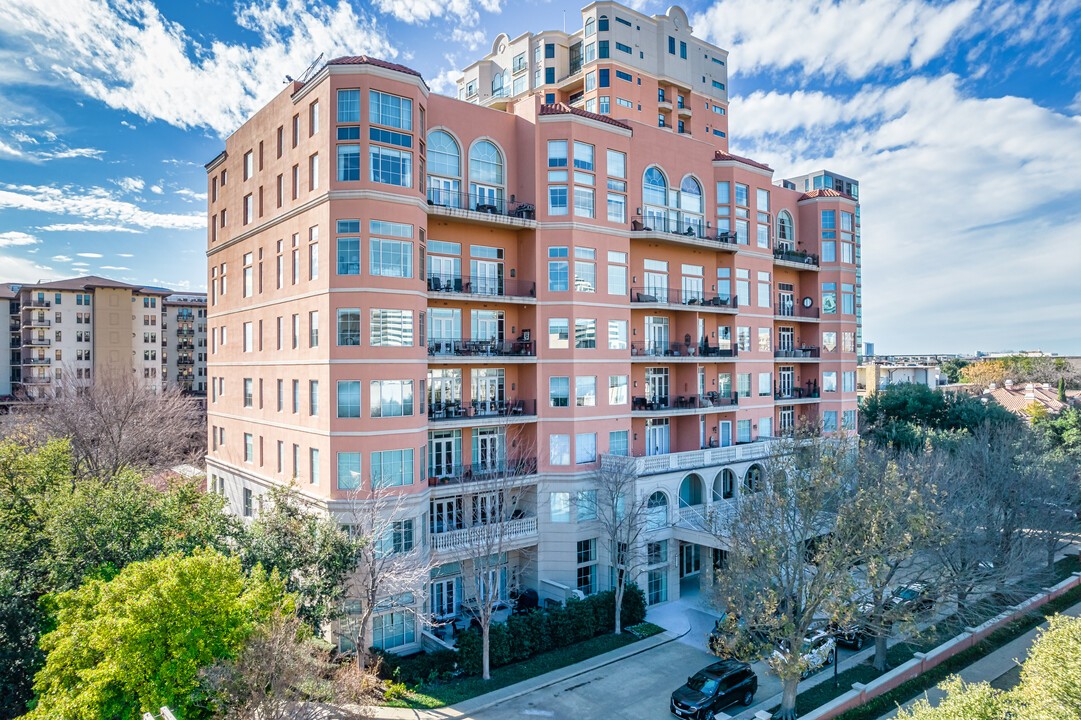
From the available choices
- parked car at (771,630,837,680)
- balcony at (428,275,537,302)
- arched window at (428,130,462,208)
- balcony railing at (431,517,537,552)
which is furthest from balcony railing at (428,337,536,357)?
parked car at (771,630,837,680)

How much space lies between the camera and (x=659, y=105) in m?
46.3

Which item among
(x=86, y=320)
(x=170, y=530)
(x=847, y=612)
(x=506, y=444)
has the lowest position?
(x=847, y=612)

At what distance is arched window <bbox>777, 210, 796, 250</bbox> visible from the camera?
45.8m

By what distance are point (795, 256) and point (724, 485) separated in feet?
61.2

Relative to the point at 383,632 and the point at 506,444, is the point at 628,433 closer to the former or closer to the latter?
the point at 506,444

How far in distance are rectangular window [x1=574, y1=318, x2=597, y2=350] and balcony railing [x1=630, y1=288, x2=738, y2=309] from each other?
3.85 m

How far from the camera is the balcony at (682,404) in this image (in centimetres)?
3497

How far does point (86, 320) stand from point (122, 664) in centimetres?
7474

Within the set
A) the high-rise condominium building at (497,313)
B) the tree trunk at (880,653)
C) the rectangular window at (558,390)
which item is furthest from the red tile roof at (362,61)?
the tree trunk at (880,653)

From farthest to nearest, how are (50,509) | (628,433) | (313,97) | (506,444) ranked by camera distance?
(628,433) → (506,444) → (313,97) → (50,509)

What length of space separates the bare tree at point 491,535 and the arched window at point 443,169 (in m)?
13.1

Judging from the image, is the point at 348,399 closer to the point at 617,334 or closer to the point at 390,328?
the point at 390,328

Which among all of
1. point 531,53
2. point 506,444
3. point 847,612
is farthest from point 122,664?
point 531,53

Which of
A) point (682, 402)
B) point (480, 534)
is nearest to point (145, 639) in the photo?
point (480, 534)
